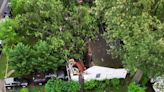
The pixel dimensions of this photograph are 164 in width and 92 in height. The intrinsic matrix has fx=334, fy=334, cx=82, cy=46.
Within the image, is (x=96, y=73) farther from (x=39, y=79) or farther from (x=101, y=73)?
(x=39, y=79)

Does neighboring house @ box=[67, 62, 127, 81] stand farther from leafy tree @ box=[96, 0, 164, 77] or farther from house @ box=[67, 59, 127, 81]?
leafy tree @ box=[96, 0, 164, 77]

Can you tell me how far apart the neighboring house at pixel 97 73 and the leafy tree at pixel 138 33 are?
4.57 meters

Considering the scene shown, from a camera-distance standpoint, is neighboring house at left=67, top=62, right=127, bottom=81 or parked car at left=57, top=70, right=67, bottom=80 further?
parked car at left=57, top=70, right=67, bottom=80

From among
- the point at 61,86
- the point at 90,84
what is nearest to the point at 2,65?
the point at 61,86

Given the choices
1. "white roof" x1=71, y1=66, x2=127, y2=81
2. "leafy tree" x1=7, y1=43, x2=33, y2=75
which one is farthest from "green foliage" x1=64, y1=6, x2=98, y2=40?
"leafy tree" x1=7, y1=43, x2=33, y2=75

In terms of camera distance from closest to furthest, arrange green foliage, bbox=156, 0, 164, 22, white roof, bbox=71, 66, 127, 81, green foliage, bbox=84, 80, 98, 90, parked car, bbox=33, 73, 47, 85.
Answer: green foliage, bbox=156, 0, 164, 22, white roof, bbox=71, 66, 127, 81, green foliage, bbox=84, 80, 98, 90, parked car, bbox=33, 73, 47, 85

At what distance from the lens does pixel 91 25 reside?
117ft

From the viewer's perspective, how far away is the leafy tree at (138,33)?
30.2 m

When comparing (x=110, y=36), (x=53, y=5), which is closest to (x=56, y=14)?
(x=53, y=5)

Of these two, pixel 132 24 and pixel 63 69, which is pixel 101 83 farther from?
pixel 132 24

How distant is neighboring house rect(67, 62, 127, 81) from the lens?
37.9 m

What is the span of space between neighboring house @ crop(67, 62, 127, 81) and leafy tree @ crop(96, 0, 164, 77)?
180 inches

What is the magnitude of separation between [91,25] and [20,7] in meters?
12.1

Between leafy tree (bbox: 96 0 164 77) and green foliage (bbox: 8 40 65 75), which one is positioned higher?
leafy tree (bbox: 96 0 164 77)
